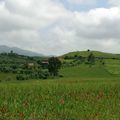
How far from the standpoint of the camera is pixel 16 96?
19.5 m

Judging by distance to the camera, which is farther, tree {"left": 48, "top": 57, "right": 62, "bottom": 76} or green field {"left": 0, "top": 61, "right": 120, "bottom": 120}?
tree {"left": 48, "top": 57, "right": 62, "bottom": 76}

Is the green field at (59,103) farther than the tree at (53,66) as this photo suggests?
No

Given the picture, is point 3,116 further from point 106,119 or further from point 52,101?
point 52,101

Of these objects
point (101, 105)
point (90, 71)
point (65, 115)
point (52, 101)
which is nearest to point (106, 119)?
point (65, 115)

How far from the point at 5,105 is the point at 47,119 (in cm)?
381

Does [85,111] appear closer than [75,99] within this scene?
Yes

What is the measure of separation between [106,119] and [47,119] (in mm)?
2544

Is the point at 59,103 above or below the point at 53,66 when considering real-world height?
above

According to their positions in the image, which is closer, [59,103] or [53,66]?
[59,103]

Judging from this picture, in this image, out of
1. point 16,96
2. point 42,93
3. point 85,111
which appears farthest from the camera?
point 42,93

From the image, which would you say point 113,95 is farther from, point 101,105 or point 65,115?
point 65,115

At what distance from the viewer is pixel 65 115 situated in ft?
47.3

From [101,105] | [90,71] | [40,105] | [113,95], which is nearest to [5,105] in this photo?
[40,105]

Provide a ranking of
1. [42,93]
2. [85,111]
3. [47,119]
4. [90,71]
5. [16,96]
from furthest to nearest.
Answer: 1. [90,71]
2. [42,93]
3. [16,96]
4. [85,111]
5. [47,119]
